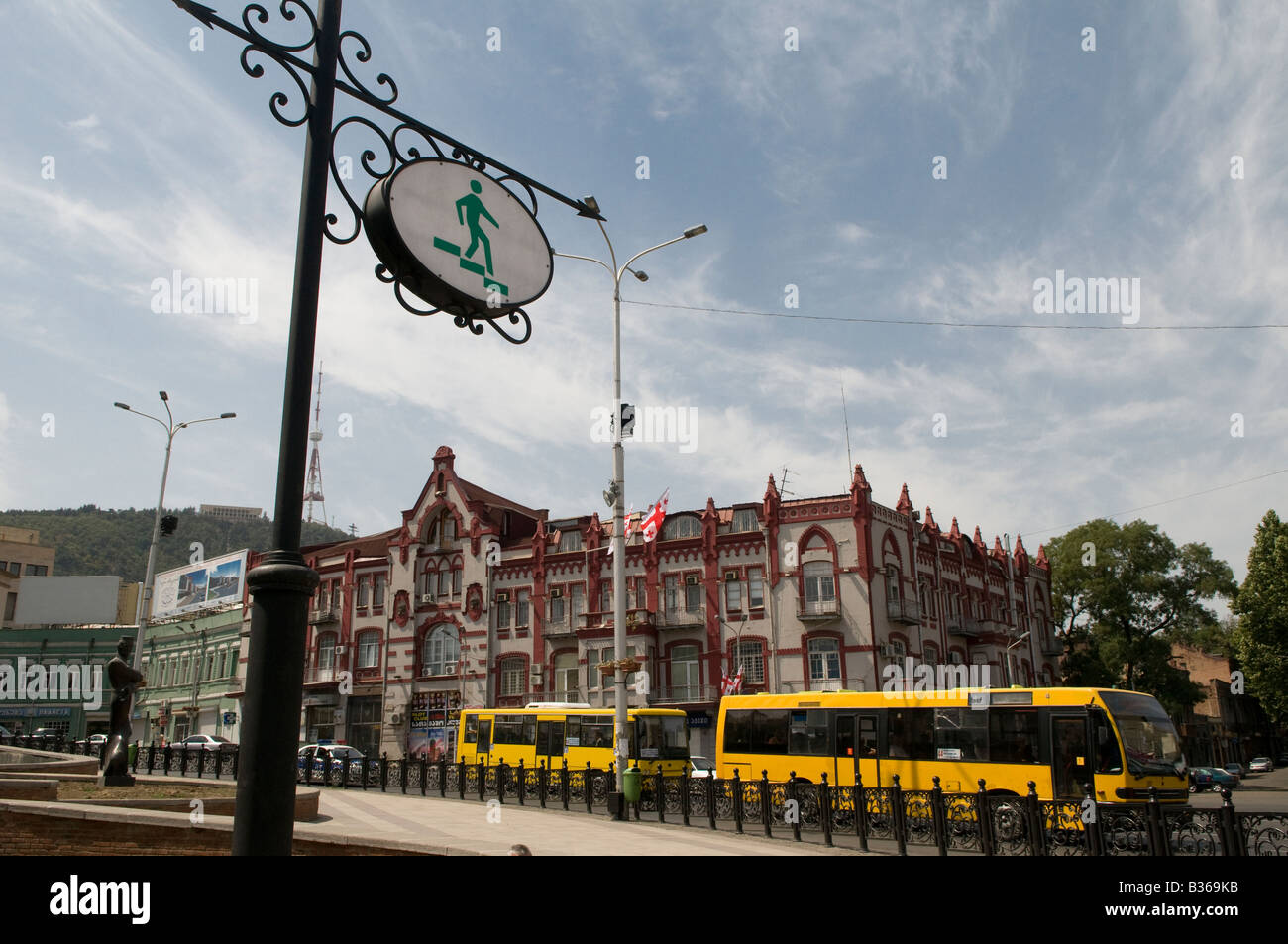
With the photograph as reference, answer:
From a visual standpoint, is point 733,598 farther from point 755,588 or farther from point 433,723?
point 433,723


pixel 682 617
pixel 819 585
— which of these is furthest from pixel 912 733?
pixel 682 617

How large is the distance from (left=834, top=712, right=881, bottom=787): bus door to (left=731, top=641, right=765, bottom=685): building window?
21137mm

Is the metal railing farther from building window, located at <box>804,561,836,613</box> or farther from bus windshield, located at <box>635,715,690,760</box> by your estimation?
building window, located at <box>804,561,836,613</box>

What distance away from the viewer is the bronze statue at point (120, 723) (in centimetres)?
1662

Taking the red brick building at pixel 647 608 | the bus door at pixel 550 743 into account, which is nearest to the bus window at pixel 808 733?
the bus door at pixel 550 743

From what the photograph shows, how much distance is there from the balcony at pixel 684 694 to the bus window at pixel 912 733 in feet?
75.4

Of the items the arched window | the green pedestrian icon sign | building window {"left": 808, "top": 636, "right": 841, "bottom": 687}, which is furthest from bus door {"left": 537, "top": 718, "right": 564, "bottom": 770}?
the green pedestrian icon sign

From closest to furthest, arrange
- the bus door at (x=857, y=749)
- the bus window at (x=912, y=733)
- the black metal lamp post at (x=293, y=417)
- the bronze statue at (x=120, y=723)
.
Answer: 1. the black metal lamp post at (x=293, y=417)
2. the bronze statue at (x=120, y=723)
3. the bus window at (x=912, y=733)
4. the bus door at (x=857, y=749)

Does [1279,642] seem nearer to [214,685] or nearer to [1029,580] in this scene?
[1029,580]

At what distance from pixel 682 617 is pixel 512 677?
10823 mm

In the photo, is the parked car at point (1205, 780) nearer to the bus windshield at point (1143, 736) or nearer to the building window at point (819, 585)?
the building window at point (819, 585)

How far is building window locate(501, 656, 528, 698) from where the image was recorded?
5029 cm
